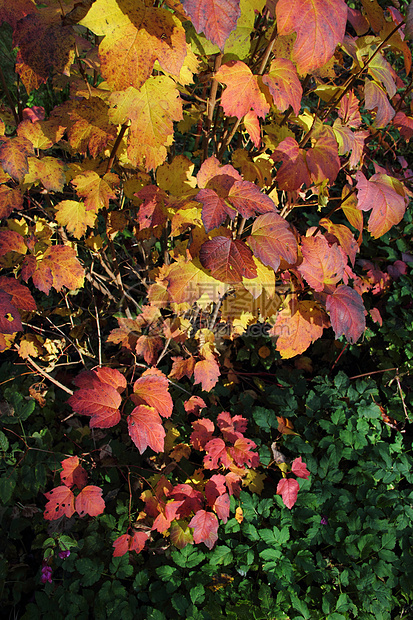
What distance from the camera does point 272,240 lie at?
1153mm

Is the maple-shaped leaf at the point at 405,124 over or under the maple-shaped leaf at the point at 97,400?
over

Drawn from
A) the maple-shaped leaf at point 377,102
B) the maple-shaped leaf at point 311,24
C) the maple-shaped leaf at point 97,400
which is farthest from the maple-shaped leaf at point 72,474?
the maple-shaped leaf at point 377,102

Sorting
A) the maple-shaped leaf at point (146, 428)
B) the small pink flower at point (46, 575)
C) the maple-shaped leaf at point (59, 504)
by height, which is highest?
the maple-shaped leaf at point (146, 428)

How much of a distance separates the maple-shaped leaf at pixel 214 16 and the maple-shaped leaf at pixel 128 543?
169cm

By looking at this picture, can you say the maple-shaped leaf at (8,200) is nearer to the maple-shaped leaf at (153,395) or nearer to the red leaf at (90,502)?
the maple-shaped leaf at (153,395)

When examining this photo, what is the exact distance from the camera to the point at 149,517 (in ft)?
5.54

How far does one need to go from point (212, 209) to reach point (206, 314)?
1.26 m

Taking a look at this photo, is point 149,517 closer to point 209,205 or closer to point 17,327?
point 17,327

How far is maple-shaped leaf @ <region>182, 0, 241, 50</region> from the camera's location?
0.79 m

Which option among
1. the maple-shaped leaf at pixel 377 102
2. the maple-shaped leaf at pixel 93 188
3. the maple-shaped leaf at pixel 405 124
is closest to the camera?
→ the maple-shaped leaf at pixel 377 102

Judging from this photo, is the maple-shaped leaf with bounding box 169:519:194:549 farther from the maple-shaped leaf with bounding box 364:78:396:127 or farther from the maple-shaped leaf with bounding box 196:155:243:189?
the maple-shaped leaf with bounding box 364:78:396:127

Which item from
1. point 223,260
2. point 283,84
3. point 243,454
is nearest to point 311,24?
point 283,84

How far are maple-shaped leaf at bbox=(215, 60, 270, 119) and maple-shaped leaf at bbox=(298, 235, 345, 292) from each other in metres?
→ 0.53

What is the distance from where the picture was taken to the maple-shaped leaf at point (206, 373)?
1.82m
